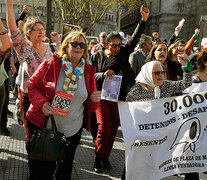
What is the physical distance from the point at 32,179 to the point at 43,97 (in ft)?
2.97

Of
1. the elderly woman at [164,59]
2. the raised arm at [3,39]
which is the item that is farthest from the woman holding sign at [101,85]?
the raised arm at [3,39]

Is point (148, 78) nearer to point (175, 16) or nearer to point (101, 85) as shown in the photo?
point (101, 85)

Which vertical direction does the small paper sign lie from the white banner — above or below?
above

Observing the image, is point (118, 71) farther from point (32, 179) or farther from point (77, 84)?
point (32, 179)

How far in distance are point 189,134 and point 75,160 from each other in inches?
77.7

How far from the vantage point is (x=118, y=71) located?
4.25 metres

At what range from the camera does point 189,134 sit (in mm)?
3275

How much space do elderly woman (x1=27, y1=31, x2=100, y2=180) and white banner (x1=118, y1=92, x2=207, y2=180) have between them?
52 cm

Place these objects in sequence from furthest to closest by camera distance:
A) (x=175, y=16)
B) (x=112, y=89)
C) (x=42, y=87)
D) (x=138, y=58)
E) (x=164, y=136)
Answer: (x=175, y=16)
(x=138, y=58)
(x=112, y=89)
(x=164, y=136)
(x=42, y=87)

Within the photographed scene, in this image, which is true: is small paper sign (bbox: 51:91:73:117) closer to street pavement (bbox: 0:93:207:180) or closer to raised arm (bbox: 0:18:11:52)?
raised arm (bbox: 0:18:11:52)

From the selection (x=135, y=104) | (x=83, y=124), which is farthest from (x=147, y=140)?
(x=83, y=124)

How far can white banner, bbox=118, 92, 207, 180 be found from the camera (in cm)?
311

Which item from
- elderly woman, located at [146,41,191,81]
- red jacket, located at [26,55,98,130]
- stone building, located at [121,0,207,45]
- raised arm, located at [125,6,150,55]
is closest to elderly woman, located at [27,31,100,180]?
red jacket, located at [26,55,98,130]

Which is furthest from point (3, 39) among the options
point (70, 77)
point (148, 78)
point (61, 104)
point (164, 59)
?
point (164, 59)
